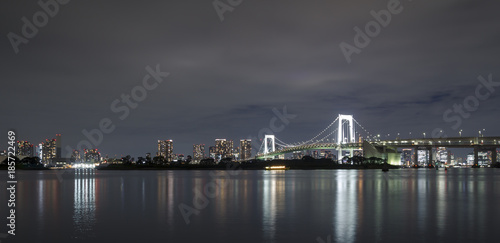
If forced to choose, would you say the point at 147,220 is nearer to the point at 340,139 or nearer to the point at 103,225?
the point at 103,225

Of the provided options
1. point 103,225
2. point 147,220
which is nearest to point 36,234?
point 103,225

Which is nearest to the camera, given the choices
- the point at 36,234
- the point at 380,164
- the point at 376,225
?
the point at 36,234

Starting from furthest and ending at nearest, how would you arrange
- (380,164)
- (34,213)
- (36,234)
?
(380,164), (34,213), (36,234)

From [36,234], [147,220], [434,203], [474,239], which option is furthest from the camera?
[434,203]

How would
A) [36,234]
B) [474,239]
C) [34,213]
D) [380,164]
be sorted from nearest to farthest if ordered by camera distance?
[474,239], [36,234], [34,213], [380,164]

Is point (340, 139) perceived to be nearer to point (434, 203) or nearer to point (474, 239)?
point (434, 203)

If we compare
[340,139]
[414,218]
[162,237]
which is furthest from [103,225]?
[340,139]

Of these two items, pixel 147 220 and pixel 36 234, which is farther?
pixel 147 220

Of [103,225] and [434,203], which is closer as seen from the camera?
[103,225]

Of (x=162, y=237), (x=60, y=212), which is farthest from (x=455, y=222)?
(x=60, y=212)
